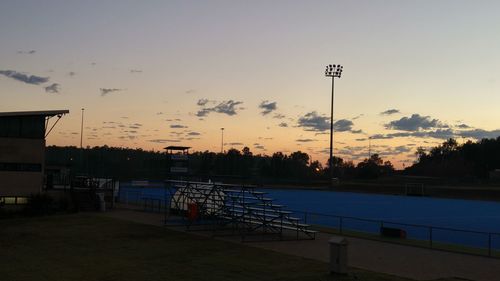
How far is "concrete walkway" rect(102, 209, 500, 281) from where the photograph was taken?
14719 millimetres

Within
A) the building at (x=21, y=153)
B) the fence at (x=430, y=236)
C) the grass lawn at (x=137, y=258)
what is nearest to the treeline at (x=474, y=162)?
the fence at (x=430, y=236)

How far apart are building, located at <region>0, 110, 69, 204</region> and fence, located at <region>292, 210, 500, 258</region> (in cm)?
1941

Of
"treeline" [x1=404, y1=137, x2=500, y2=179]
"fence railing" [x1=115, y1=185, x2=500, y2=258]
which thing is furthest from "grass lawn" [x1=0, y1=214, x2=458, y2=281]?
"treeline" [x1=404, y1=137, x2=500, y2=179]

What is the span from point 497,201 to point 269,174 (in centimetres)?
10544

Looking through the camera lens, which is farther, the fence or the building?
the building

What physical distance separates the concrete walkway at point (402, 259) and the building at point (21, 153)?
20380 mm

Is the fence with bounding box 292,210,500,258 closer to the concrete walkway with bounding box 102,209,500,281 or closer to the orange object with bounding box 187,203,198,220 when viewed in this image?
the concrete walkway with bounding box 102,209,500,281

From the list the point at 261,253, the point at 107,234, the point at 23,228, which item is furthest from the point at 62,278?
the point at 23,228

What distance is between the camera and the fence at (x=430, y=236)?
68.4ft

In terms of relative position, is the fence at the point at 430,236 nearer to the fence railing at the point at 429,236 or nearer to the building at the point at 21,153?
the fence railing at the point at 429,236

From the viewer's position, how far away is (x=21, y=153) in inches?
1437

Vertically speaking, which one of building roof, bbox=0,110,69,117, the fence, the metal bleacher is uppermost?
building roof, bbox=0,110,69,117

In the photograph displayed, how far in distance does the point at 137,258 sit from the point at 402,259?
845 centimetres

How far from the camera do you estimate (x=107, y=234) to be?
22672 mm
